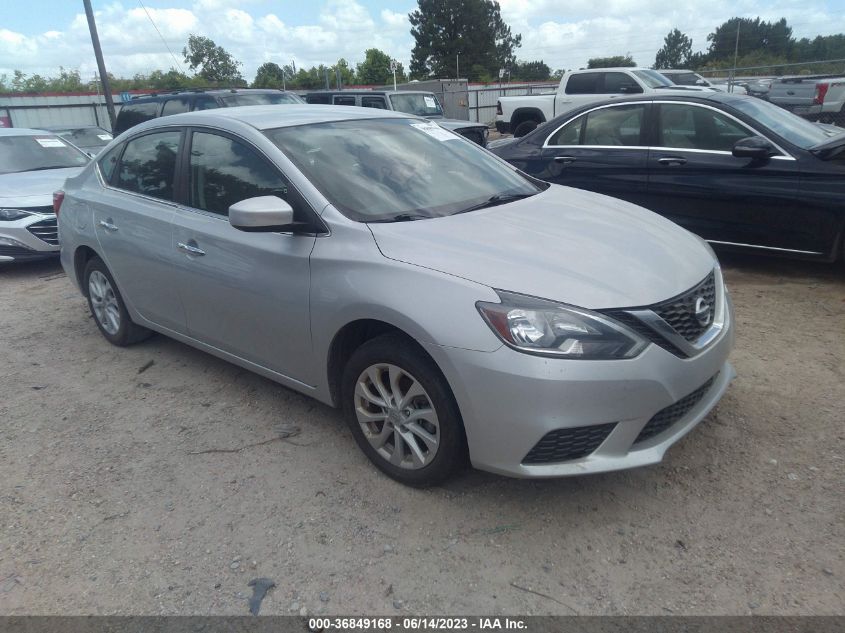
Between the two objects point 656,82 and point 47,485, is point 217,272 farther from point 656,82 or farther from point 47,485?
point 656,82

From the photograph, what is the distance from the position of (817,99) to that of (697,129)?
11.5 meters

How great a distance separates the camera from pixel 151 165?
4.30 metres

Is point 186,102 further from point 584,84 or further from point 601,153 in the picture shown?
point 584,84

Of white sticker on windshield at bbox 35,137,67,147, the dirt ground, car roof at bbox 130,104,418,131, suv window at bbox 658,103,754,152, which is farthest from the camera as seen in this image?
white sticker on windshield at bbox 35,137,67,147

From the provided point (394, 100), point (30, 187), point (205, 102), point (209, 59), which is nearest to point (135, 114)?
point (205, 102)

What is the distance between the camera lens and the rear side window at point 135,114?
1194cm

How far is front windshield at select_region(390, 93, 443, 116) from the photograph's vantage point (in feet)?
48.7

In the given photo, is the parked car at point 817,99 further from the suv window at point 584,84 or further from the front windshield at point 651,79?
the suv window at point 584,84

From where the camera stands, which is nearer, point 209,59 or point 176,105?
point 176,105

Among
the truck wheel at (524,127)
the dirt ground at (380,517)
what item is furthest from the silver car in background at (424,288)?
the truck wheel at (524,127)

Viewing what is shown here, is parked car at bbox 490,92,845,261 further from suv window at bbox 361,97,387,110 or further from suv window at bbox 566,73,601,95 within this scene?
suv window at bbox 566,73,601,95

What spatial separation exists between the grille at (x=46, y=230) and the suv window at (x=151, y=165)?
343cm

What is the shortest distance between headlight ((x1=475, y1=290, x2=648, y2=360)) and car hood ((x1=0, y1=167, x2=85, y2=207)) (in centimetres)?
624

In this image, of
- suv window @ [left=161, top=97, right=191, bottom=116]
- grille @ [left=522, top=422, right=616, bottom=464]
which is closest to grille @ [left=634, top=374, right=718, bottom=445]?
grille @ [left=522, top=422, right=616, bottom=464]
